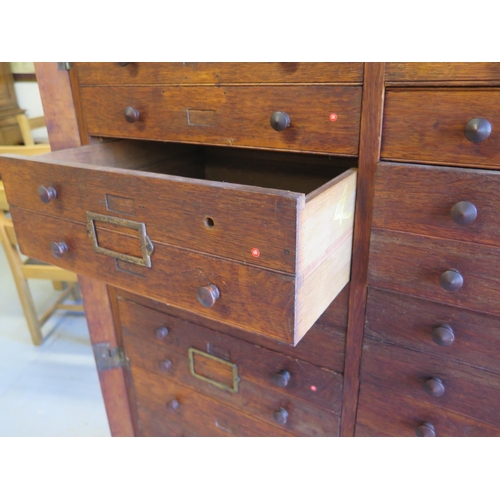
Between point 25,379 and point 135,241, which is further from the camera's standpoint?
point 25,379

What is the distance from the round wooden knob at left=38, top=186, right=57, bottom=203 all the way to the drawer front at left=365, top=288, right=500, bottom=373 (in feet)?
1.72

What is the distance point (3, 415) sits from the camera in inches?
63.0

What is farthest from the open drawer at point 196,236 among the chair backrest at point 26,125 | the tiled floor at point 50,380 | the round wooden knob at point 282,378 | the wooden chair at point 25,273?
the chair backrest at point 26,125

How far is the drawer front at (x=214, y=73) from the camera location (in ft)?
2.05

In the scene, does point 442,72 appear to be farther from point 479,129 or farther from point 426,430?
point 426,430

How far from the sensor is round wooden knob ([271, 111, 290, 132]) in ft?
2.19

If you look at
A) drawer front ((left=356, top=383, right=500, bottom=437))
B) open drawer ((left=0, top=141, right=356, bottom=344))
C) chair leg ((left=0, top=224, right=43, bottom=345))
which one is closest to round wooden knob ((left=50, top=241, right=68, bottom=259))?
open drawer ((left=0, top=141, right=356, bottom=344))

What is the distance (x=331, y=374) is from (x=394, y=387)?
11cm

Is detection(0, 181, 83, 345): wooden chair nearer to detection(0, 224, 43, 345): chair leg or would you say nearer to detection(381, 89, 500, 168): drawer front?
detection(0, 224, 43, 345): chair leg

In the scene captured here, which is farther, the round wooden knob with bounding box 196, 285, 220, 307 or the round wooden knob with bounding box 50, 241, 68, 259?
the round wooden knob with bounding box 50, 241, 68, 259

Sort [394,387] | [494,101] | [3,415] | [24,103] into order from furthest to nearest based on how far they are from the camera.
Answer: [24,103] < [3,415] < [394,387] < [494,101]

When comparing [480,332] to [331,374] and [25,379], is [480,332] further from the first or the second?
[25,379]

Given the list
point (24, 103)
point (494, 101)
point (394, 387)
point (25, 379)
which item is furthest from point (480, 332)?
point (24, 103)

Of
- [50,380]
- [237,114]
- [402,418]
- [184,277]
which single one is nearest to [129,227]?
[184,277]
